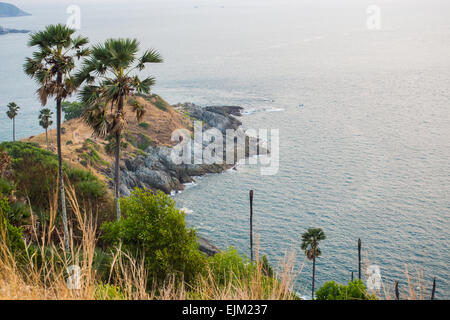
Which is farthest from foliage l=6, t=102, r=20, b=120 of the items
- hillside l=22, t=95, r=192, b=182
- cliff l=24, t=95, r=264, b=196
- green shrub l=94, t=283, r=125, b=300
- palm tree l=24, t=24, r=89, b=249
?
green shrub l=94, t=283, r=125, b=300

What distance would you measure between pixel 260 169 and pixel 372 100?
49.3 metres

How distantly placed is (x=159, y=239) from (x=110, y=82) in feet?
23.2

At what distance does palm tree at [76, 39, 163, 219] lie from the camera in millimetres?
17744

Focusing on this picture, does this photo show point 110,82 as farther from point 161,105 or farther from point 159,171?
point 161,105

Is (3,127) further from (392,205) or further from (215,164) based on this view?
(392,205)

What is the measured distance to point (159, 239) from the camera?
18.0 metres

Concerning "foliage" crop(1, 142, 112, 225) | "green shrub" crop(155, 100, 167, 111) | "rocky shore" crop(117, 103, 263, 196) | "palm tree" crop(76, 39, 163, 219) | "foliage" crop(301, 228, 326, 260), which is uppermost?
"green shrub" crop(155, 100, 167, 111)

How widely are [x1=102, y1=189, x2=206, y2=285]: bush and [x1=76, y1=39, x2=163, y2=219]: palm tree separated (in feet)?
12.2

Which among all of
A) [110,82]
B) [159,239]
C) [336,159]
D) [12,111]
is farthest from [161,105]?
[159,239]

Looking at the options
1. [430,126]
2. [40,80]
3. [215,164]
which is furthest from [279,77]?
[40,80]

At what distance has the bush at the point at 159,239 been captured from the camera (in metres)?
17.3

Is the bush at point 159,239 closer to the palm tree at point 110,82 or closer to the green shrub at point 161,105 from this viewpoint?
the palm tree at point 110,82

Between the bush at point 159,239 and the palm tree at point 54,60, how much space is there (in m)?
2.99

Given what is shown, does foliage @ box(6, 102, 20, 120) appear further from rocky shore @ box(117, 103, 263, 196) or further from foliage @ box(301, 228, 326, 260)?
foliage @ box(301, 228, 326, 260)
